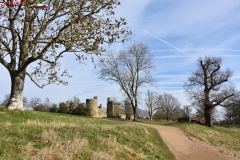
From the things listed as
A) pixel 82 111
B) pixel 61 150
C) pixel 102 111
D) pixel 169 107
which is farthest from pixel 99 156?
pixel 169 107

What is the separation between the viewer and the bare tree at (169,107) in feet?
250

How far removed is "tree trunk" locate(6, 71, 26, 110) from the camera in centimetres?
1409

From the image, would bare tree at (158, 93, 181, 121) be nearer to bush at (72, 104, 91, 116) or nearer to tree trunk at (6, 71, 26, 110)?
bush at (72, 104, 91, 116)

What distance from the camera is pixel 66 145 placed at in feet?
22.0

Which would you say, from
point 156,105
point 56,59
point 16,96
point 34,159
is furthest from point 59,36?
point 156,105

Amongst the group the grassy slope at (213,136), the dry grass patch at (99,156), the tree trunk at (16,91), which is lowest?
the grassy slope at (213,136)

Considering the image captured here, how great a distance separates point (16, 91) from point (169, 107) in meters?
68.0

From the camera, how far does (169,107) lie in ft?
256

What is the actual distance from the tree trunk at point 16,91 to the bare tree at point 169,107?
62.6 meters

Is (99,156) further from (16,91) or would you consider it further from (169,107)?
(169,107)

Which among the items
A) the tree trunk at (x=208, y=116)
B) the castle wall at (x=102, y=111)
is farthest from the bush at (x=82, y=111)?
the tree trunk at (x=208, y=116)

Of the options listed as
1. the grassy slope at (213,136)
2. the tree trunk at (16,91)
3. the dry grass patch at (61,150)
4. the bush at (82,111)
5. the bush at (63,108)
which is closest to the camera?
the dry grass patch at (61,150)

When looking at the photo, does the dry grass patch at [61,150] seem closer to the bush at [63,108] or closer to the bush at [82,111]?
the bush at [82,111]

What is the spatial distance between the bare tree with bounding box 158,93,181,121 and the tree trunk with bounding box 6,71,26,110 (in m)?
62.6
